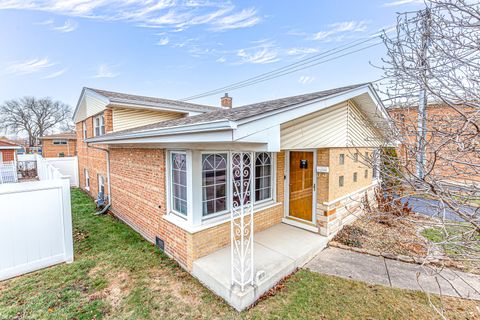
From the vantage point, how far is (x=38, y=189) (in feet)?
14.9

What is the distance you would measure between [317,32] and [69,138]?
107 feet

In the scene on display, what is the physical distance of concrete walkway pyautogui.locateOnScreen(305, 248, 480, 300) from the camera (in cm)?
390

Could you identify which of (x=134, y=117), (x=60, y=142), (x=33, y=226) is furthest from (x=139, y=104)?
(x=60, y=142)

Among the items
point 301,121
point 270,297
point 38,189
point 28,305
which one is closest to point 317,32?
point 301,121

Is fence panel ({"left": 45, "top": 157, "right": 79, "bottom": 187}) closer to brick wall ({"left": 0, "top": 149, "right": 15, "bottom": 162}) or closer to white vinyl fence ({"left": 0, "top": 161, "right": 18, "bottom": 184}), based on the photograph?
white vinyl fence ({"left": 0, "top": 161, "right": 18, "bottom": 184})

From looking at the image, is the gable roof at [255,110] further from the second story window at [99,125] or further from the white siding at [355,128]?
the second story window at [99,125]

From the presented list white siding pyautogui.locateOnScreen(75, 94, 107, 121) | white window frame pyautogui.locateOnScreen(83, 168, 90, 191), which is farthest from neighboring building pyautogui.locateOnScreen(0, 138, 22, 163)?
white window frame pyautogui.locateOnScreen(83, 168, 90, 191)

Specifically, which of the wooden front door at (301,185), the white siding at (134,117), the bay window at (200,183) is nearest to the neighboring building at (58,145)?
the white siding at (134,117)

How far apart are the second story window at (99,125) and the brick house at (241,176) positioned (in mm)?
1251

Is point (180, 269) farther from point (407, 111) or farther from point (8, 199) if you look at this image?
point (407, 111)

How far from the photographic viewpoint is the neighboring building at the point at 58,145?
28.8m

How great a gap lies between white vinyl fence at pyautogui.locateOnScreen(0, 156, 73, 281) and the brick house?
1.74m

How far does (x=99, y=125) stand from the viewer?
33.1 ft

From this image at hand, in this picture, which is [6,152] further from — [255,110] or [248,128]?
[248,128]
